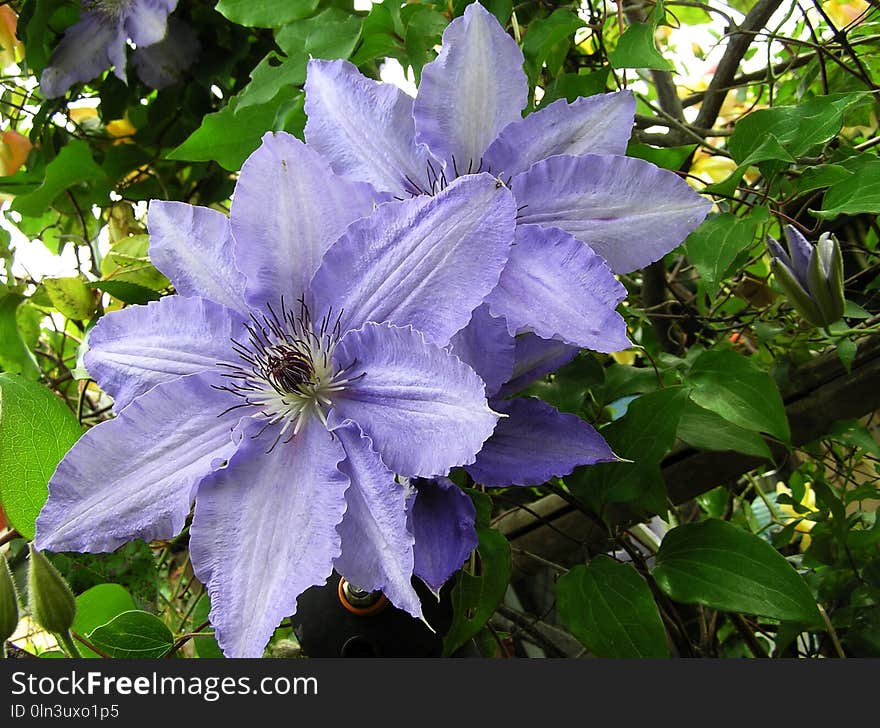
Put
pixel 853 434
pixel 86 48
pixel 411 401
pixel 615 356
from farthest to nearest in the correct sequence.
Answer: pixel 615 356, pixel 86 48, pixel 853 434, pixel 411 401

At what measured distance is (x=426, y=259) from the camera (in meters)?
0.31

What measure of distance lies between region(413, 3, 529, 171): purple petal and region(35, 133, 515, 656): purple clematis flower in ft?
0.18

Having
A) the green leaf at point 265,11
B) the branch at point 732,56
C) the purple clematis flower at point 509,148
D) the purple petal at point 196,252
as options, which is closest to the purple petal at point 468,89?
the purple clematis flower at point 509,148

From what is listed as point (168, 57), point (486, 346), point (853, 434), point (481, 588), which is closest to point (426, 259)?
point (486, 346)

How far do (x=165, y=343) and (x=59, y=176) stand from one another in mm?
444

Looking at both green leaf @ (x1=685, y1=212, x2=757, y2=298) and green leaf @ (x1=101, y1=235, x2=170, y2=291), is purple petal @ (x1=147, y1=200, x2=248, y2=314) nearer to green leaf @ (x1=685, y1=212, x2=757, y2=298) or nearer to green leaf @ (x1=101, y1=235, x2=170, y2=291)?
green leaf @ (x1=101, y1=235, x2=170, y2=291)

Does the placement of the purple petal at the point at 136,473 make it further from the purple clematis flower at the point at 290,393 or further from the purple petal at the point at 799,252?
the purple petal at the point at 799,252

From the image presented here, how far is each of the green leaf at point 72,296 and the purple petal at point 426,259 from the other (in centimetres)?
35

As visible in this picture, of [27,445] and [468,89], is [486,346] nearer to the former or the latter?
[468,89]

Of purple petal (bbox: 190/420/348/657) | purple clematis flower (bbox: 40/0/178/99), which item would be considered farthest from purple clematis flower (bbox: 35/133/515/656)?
purple clematis flower (bbox: 40/0/178/99)

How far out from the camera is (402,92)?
0.39m

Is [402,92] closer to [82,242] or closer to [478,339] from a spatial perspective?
[478,339]

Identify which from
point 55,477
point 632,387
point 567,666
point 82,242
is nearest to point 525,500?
point 632,387

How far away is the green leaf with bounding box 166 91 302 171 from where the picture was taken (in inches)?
20.5
